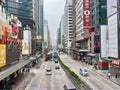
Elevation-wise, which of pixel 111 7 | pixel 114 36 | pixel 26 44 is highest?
pixel 111 7

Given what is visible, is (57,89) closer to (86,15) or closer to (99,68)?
(99,68)

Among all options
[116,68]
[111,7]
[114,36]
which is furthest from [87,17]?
[116,68]

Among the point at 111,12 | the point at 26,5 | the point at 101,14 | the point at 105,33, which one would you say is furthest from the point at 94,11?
the point at 26,5

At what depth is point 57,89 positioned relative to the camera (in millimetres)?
54031

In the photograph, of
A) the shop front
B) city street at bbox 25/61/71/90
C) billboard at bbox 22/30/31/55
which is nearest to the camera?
city street at bbox 25/61/71/90

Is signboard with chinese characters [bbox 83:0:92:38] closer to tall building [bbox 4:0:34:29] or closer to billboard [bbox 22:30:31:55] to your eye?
billboard [bbox 22:30:31:55]

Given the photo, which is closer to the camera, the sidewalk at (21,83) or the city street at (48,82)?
the sidewalk at (21,83)

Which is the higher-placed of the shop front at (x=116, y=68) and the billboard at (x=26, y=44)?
the billboard at (x=26, y=44)

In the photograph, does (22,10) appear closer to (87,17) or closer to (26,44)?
(26,44)

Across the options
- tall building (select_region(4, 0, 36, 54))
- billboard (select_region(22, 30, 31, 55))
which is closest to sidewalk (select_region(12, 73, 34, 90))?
billboard (select_region(22, 30, 31, 55))

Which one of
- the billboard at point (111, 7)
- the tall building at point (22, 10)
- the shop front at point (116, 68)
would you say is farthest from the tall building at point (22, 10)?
the shop front at point (116, 68)

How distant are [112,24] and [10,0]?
89.0 meters

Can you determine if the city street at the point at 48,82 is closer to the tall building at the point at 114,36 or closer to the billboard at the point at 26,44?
the tall building at the point at 114,36

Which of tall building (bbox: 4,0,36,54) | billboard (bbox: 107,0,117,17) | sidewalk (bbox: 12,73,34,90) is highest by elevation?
tall building (bbox: 4,0,36,54)
